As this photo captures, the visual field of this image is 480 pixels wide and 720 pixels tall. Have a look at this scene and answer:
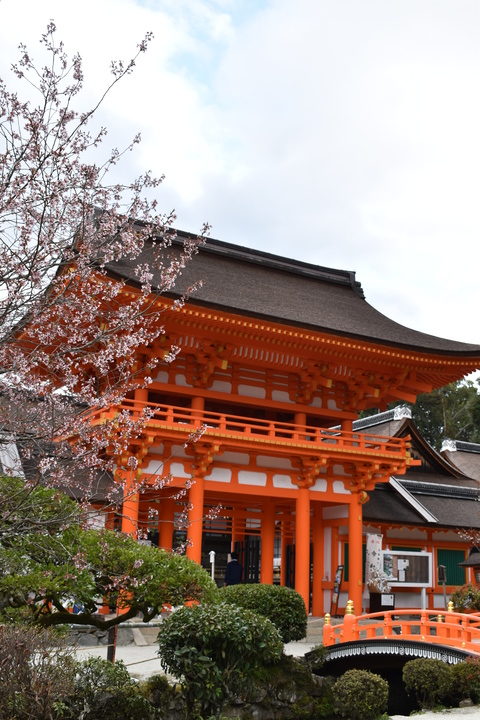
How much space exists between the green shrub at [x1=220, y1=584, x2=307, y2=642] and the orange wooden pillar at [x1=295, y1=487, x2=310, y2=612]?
3372 mm

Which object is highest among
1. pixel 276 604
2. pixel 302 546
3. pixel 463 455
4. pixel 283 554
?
pixel 463 455

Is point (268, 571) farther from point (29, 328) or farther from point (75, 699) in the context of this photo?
point (29, 328)

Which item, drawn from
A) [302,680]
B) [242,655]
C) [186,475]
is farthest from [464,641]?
[186,475]

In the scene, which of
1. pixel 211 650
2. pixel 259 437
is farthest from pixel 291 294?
pixel 211 650

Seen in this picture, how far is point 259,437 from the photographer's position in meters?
17.4

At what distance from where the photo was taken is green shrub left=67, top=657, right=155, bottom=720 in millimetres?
8430

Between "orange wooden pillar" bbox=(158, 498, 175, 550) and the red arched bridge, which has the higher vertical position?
"orange wooden pillar" bbox=(158, 498, 175, 550)

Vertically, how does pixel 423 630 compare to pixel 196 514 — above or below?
below

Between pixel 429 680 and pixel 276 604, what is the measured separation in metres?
3.22

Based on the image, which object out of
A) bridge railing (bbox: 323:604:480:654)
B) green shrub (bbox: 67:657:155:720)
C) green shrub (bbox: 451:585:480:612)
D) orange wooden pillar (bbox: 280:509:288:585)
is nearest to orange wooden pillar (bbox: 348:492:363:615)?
bridge railing (bbox: 323:604:480:654)

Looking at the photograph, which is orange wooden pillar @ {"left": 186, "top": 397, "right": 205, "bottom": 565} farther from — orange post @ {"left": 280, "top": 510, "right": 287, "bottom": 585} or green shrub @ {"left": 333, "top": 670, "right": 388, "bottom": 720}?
orange post @ {"left": 280, "top": 510, "right": 287, "bottom": 585}

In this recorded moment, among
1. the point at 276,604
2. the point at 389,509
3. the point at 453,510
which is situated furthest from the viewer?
the point at 453,510

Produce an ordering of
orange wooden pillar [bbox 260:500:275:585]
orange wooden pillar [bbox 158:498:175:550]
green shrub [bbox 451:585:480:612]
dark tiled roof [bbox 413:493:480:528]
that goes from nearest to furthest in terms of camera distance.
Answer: green shrub [bbox 451:585:480:612] < orange wooden pillar [bbox 158:498:175:550] < orange wooden pillar [bbox 260:500:275:585] < dark tiled roof [bbox 413:493:480:528]

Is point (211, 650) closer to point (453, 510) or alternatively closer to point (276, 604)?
point (276, 604)
